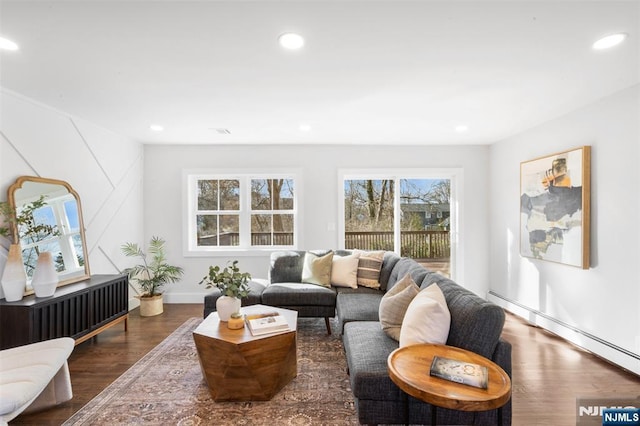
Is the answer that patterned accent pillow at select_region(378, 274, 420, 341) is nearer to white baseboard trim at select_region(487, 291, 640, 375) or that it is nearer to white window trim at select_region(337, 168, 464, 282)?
white baseboard trim at select_region(487, 291, 640, 375)

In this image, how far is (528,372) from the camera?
8.45 feet

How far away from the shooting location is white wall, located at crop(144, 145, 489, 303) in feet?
15.2

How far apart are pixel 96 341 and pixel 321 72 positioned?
139 inches

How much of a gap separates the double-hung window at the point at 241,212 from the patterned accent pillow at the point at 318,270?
3.38ft

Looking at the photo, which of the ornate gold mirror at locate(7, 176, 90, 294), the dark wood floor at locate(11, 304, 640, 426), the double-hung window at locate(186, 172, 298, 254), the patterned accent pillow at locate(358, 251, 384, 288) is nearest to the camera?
the dark wood floor at locate(11, 304, 640, 426)

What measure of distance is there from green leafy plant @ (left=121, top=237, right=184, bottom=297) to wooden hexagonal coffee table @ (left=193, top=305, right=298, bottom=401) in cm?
239

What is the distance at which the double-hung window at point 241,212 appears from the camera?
4.77 meters

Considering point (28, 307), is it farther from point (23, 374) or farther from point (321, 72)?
point (321, 72)

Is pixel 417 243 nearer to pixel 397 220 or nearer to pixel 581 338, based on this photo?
pixel 397 220

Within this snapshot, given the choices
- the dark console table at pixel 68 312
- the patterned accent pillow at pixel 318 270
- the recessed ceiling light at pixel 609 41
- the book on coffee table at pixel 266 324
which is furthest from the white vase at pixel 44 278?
the recessed ceiling light at pixel 609 41

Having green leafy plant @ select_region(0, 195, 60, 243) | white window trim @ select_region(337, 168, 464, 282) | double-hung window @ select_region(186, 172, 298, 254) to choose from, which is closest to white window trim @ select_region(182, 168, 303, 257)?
double-hung window @ select_region(186, 172, 298, 254)

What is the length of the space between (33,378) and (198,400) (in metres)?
0.98

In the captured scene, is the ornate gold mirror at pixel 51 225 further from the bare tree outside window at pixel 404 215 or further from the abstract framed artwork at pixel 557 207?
the abstract framed artwork at pixel 557 207

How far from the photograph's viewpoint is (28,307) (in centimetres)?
233
